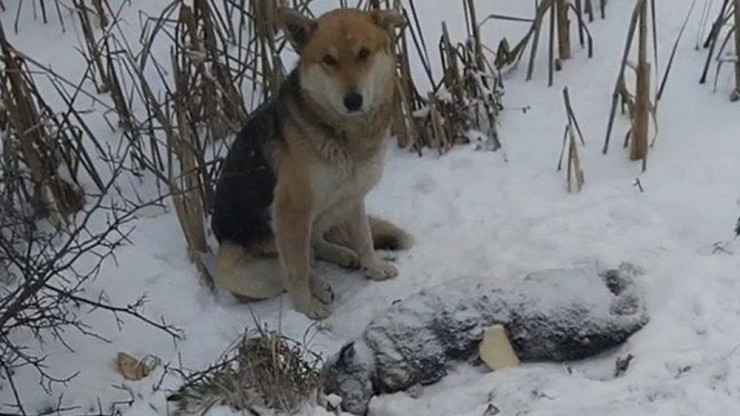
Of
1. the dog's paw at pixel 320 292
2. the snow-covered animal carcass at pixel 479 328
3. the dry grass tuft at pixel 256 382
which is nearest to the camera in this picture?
the dry grass tuft at pixel 256 382

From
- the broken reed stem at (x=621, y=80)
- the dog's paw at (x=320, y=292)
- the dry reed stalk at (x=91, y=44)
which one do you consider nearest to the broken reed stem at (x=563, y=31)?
the broken reed stem at (x=621, y=80)

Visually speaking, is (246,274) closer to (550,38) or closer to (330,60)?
(330,60)

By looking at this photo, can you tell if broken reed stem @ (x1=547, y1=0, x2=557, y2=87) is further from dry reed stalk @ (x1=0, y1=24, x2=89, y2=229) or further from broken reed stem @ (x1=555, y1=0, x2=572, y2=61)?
dry reed stalk @ (x1=0, y1=24, x2=89, y2=229)

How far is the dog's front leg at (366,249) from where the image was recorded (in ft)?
14.6

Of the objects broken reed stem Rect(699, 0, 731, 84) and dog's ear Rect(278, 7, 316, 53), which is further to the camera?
broken reed stem Rect(699, 0, 731, 84)

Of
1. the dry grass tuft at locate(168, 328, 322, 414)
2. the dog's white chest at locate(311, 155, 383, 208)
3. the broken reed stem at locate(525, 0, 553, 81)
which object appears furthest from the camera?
the broken reed stem at locate(525, 0, 553, 81)

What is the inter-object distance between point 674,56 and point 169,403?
278 centimetres

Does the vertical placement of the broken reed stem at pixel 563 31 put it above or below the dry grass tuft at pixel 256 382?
above

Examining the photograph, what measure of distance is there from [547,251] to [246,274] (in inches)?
43.5

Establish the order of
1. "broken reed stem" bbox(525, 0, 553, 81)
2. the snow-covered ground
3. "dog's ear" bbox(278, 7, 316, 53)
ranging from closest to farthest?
1. the snow-covered ground
2. "dog's ear" bbox(278, 7, 316, 53)
3. "broken reed stem" bbox(525, 0, 553, 81)

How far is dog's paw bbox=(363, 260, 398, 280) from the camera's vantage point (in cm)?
445

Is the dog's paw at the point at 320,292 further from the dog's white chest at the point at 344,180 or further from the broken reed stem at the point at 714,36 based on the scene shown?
the broken reed stem at the point at 714,36

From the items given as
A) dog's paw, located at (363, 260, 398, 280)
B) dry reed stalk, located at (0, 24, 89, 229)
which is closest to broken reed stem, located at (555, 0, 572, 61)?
dog's paw, located at (363, 260, 398, 280)

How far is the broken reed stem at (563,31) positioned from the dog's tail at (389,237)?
1.27m
